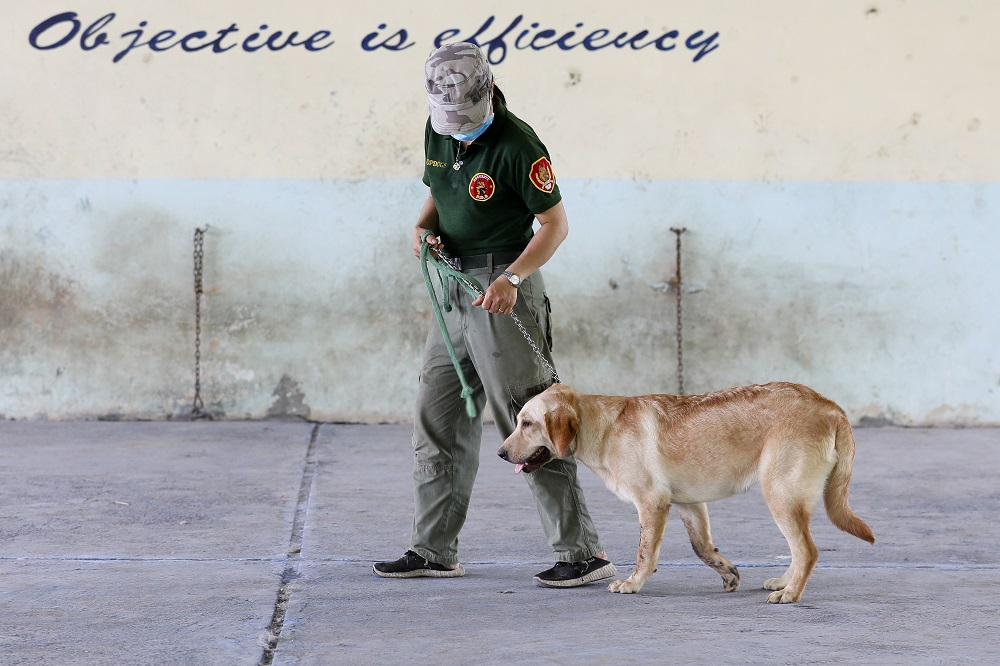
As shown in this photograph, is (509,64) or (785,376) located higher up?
(509,64)

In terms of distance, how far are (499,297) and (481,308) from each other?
0.14m

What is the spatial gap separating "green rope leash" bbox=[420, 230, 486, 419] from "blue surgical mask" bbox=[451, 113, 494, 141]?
38 cm

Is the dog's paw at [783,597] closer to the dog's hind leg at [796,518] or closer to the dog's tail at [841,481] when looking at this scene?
the dog's hind leg at [796,518]

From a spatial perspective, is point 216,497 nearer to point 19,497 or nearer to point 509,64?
point 19,497

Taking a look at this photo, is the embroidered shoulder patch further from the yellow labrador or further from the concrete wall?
the concrete wall

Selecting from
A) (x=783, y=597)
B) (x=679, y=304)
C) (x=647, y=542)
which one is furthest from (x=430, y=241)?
(x=679, y=304)

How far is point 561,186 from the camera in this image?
7695mm

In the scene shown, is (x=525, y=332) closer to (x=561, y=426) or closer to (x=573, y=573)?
(x=561, y=426)

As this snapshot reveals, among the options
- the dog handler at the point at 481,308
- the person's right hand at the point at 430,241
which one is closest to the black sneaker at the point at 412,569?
the dog handler at the point at 481,308

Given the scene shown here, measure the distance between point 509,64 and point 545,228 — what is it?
3.95 metres

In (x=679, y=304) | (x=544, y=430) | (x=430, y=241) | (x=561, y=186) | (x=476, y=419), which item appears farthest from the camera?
(x=679, y=304)

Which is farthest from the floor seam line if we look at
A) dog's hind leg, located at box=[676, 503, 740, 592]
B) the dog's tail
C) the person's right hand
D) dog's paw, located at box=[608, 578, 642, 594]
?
the dog's tail

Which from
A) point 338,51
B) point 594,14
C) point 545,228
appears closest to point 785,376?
point 594,14

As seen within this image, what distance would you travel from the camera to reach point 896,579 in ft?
13.7
